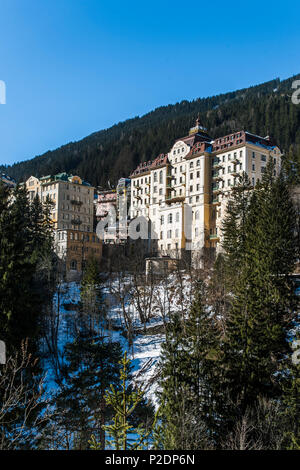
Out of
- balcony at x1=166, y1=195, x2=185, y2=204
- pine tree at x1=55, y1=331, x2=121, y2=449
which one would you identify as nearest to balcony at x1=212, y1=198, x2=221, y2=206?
balcony at x1=166, y1=195, x2=185, y2=204

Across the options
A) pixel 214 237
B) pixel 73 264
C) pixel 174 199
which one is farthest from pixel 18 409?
pixel 174 199

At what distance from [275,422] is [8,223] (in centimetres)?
2344

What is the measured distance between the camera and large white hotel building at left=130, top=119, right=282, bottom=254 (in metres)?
83.9

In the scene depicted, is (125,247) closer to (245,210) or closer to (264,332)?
(245,210)

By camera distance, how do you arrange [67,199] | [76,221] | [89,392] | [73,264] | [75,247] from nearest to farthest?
[89,392] < [73,264] < [75,247] < [76,221] < [67,199]

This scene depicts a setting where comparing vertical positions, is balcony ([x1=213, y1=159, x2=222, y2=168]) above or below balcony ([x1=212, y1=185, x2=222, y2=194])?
above

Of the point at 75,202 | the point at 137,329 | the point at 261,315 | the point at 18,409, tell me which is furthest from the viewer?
the point at 75,202

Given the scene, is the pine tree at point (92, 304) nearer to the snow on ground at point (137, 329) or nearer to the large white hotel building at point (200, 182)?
the snow on ground at point (137, 329)

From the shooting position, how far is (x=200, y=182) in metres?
88.8

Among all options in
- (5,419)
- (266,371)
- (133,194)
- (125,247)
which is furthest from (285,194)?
(133,194)

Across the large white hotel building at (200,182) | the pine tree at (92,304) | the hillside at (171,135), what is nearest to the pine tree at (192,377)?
the pine tree at (92,304)

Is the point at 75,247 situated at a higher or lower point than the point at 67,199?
lower

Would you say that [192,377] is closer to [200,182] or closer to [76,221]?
[200,182]

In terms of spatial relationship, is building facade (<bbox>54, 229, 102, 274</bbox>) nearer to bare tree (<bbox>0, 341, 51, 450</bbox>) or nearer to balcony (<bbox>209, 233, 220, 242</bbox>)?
balcony (<bbox>209, 233, 220, 242</bbox>)
